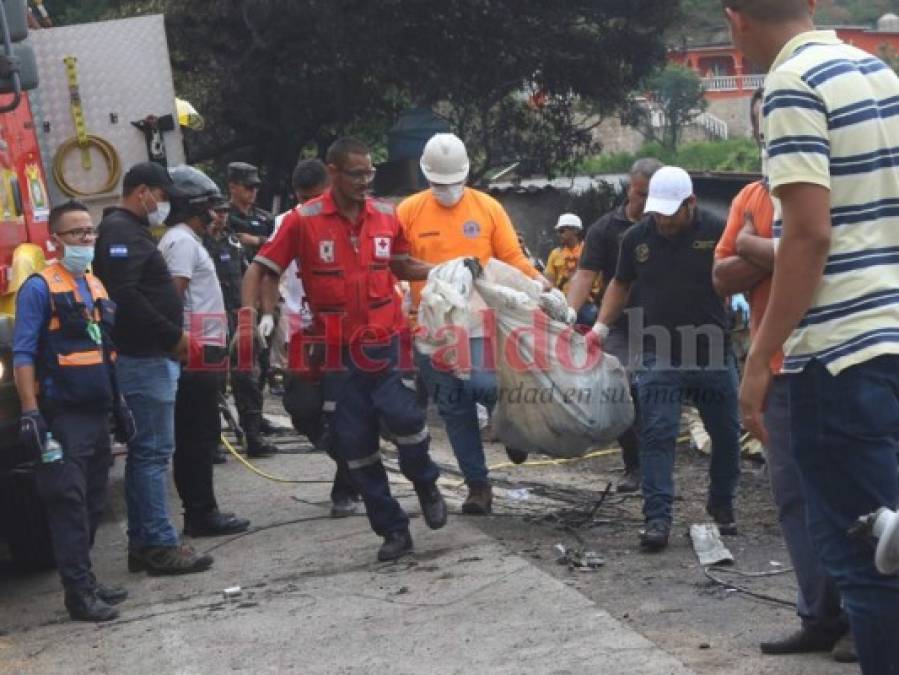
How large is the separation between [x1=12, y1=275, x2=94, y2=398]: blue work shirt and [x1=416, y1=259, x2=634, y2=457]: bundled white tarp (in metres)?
2.01

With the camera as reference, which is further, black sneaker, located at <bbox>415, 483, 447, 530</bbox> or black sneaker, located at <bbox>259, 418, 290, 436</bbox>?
black sneaker, located at <bbox>259, 418, 290, 436</bbox>

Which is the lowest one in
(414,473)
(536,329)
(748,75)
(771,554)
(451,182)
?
(771,554)

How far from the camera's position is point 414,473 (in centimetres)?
741

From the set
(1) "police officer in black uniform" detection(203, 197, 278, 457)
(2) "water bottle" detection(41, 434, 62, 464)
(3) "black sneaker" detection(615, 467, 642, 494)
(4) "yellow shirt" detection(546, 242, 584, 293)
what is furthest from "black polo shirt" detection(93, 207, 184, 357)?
(4) "yellow shirt" detection(546, 242, 584, 293)

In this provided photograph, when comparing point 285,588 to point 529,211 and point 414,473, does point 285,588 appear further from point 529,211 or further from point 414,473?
point 529,211

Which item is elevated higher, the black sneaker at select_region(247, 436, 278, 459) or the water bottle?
the water bottle

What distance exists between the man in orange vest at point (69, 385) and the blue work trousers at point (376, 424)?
44.7 inches

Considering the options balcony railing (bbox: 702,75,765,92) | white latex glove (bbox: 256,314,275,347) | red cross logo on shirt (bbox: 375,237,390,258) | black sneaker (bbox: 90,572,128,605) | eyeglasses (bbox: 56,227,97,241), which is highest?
balcony railing (bbox: 702,75,765,92)

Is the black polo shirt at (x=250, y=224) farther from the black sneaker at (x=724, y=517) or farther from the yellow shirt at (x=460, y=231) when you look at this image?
the black sneaker at (x=724, y=517)

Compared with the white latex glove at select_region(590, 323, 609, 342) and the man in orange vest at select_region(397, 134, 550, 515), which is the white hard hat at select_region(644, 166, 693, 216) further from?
the man in orange vest at select_region(397, 134, 550, 515)

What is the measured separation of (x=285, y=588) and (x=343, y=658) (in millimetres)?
1254

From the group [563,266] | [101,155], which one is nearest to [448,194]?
[101,155]

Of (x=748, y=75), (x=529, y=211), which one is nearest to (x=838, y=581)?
(x=529, y=211)

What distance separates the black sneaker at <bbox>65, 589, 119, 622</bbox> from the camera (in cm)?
668
